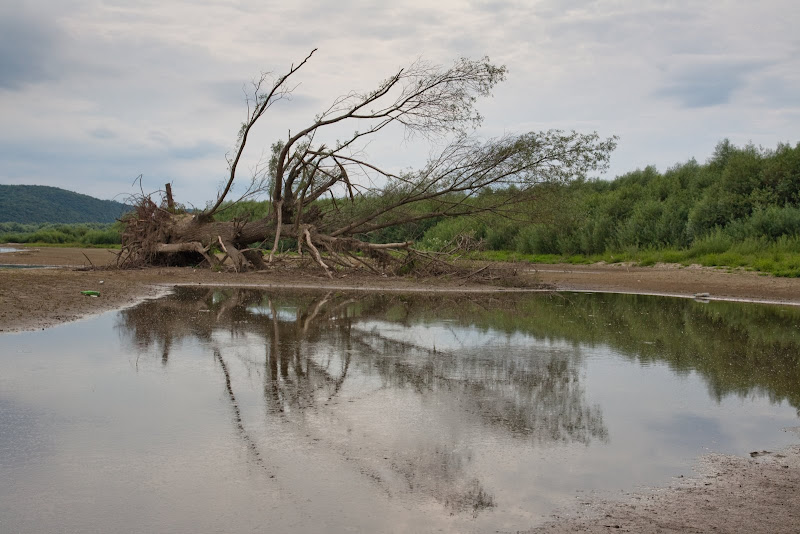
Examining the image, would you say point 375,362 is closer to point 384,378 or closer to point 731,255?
point 384,378

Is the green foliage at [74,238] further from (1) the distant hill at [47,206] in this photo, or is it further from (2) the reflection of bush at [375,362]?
(1) the distant hill at [47,206]

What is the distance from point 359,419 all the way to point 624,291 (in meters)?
13.2

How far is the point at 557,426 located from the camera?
554 cm

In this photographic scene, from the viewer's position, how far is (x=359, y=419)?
5.60 meters

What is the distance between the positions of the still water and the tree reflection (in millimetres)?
28

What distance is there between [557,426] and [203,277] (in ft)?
47.4

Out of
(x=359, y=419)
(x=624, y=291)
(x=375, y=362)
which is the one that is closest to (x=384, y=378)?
(x=375, y=362)

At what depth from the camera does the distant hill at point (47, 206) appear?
94875mm

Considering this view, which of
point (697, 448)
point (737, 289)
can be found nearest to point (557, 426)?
point (697, 448)

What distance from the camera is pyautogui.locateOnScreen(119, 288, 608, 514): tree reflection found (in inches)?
182

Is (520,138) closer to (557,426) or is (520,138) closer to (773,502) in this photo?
(557,426)

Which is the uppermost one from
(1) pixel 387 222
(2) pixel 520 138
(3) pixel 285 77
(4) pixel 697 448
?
(3) pixel 285 77

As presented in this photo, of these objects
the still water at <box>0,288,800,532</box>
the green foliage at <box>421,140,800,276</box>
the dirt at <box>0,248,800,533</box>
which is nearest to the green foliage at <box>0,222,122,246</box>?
the dirt at <box>0,248,800,533</box>

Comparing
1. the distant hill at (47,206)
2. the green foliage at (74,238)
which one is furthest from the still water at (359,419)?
the distant hill at (47,206)
